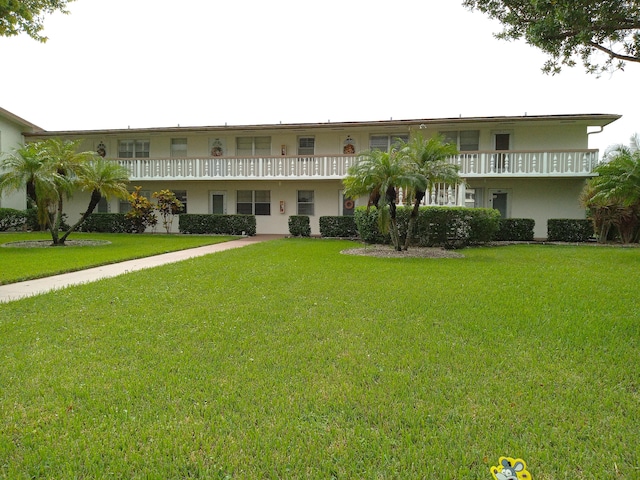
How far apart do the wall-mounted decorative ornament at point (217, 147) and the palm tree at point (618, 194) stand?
18.2m

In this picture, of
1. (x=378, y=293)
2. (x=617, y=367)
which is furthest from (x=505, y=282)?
(x=617, y=367)

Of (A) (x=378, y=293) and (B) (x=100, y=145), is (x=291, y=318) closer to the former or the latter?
(A) (x=378, y=293)

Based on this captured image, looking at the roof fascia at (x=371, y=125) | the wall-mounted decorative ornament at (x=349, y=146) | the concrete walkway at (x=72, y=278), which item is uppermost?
the roof fascia at (x=371, y=125)

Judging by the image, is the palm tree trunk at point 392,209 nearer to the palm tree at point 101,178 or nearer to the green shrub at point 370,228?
the green shrub at point 370,228

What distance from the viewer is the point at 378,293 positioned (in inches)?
271

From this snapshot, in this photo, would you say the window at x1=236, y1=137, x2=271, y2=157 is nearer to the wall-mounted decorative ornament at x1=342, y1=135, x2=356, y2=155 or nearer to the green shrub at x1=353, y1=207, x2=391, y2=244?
the wall-mounted decorative ornament at x1=342, y1=135, x2=356, y2=155

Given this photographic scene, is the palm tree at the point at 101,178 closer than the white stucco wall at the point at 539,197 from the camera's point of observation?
Yes

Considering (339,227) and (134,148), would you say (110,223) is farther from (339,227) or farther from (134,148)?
(339,227)

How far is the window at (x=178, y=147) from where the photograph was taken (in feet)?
82.4

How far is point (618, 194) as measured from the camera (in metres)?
13.8

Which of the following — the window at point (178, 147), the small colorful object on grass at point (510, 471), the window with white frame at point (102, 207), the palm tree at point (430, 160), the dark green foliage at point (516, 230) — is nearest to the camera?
the small colorful object on grass at point (510, 471)

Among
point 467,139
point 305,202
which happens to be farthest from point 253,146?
point 467,139

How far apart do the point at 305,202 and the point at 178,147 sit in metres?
8.28

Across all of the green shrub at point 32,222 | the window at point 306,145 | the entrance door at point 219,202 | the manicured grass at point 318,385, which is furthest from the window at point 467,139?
the green shrub at point 32,222
